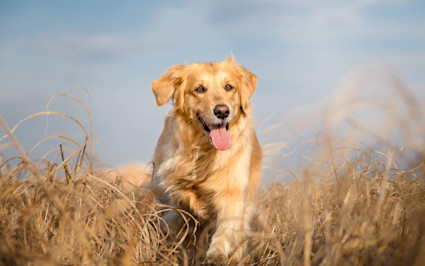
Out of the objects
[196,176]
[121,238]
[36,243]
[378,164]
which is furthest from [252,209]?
[36,243]

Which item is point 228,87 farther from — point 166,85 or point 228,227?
point 228,227

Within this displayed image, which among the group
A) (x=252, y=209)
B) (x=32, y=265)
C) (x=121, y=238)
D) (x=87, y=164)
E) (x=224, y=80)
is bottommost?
(x=252, y=209)

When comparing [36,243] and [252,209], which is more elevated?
[36,243]

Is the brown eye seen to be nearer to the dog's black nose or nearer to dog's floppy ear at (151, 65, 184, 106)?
the dog's black nose

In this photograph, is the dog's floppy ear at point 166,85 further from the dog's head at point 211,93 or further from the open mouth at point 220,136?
the open mouth at point 220,136

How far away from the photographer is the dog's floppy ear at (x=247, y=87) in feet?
12.2

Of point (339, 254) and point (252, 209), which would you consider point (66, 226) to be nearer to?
point (339, 254)

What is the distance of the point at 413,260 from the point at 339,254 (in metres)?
0.31

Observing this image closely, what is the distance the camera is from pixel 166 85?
12.4ft

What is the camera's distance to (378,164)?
10.0 feet

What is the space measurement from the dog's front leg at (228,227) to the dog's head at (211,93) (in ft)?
1.59

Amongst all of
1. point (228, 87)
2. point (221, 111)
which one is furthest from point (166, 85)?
point (221, 111)

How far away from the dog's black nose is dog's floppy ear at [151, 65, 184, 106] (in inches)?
26.7

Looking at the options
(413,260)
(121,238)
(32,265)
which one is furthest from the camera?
(121,238)
